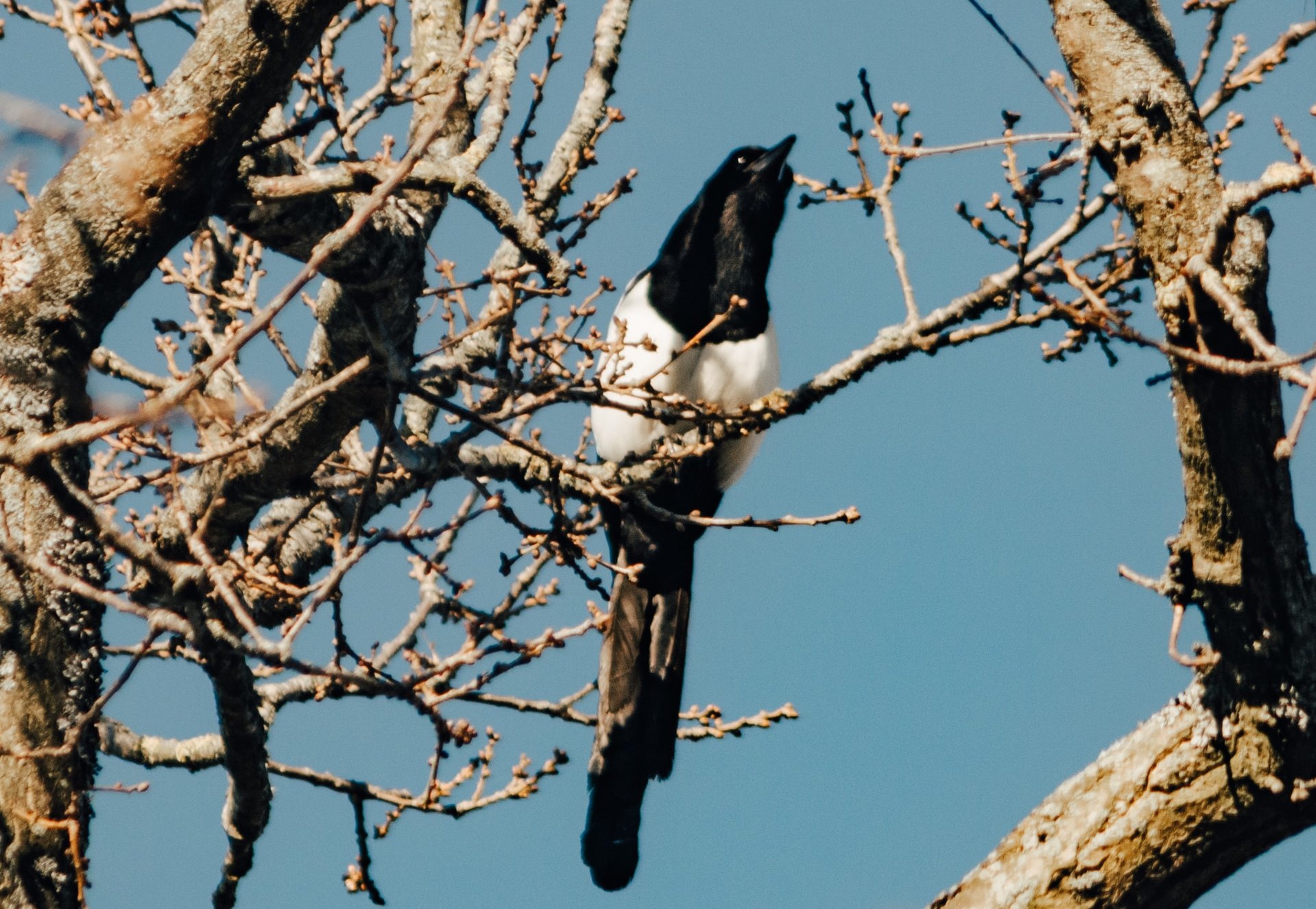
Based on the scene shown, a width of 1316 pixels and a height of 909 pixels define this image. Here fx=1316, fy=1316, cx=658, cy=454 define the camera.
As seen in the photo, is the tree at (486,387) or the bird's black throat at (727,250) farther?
the bird's black throat at (727,250)

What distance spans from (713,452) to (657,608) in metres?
0.60

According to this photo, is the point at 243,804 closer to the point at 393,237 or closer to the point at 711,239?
the point at 393,237

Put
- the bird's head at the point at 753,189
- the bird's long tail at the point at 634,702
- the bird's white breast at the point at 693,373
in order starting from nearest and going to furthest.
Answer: the bird's long tail at the point at 634,702 < the bird's white breast at the point at 693,373 < the bird's head at the point at 753,189

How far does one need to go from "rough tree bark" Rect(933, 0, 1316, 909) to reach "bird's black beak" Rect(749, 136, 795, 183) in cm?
226

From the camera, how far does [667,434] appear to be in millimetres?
4215

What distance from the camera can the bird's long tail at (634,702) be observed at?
4.16 m

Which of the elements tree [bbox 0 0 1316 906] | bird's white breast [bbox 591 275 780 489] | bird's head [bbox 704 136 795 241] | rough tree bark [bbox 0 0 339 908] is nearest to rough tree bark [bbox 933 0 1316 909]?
tree [bbox 0 0 1316 906]

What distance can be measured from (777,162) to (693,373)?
3.14 ft

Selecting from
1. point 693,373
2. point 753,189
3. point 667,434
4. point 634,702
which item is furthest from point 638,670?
point 753,189

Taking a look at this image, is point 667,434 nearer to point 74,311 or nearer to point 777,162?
point 777,162

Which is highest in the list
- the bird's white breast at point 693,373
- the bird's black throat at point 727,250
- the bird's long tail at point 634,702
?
the bird's black throat at point 727,250

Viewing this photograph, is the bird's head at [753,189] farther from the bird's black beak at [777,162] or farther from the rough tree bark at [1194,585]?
the rough tree bark at [1194,585]

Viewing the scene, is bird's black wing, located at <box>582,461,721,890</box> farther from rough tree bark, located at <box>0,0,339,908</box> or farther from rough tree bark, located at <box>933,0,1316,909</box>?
rough tree bark, located at <box>0,0,339,908</box>

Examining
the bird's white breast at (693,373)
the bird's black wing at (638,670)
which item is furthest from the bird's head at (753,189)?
the bird's black wing at (638,670)
